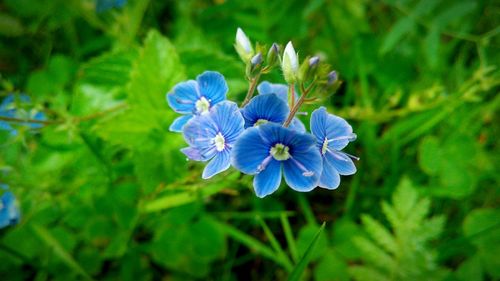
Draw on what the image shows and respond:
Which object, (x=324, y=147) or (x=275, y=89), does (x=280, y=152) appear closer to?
(x=324, y=147)

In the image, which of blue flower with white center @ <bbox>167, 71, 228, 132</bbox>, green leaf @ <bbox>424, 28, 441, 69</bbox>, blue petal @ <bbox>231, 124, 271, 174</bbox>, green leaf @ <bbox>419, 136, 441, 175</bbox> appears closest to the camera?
blue petal @ <bbox>231, 124, 271, 174</bbox>

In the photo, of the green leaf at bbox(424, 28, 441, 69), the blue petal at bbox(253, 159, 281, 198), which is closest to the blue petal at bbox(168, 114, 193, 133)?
the blue petal at bbox(253, 159, 281, 198)

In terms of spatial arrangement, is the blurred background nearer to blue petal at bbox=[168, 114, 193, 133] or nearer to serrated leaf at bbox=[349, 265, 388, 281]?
serrated leaf at bbox=[349, 265, 388, 281]

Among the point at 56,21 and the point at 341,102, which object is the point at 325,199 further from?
the point at 56,21

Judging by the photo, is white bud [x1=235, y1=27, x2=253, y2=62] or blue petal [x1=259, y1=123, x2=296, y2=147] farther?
white bud [x1=235, y1=27, x2=253, y2=62]

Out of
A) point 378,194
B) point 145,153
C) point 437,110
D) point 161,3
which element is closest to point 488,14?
point 437,110

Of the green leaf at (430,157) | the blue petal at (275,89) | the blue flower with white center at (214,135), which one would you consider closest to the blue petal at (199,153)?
the blue flower with white center at (214,135)

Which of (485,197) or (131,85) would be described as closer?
(131,85)
